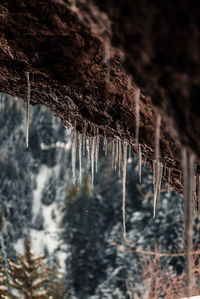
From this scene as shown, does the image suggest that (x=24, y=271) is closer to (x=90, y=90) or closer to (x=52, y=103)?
(x=52, y=103)

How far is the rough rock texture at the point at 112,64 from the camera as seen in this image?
2.49 ft

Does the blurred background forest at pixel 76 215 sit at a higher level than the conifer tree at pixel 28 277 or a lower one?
higher

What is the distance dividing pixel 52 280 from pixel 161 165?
937 centimetres

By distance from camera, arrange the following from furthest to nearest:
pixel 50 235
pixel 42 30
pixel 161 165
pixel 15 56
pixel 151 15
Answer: pixel 50 235
pixel 161 165
pixel 15 56
pixel 42 30
pixel 151 15

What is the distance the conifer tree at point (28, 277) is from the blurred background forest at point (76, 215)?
122 centimetres

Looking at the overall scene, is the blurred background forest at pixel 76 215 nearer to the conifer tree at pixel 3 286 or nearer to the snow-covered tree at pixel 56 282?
the snow-covered tree at pixel 56 282

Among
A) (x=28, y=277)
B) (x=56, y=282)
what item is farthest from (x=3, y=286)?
(x=56, y=282)

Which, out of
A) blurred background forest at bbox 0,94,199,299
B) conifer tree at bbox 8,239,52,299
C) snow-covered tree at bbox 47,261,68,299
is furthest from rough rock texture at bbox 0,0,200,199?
snow-covered tree at bbox 47,261,68,299

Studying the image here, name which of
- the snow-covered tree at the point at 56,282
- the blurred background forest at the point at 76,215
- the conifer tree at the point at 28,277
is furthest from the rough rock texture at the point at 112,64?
the snow-covered tree at the point at 56,282

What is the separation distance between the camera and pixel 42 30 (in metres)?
1.94

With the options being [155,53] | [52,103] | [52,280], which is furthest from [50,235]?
[155,53]

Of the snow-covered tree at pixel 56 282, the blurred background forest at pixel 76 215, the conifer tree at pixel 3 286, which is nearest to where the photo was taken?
the conifer tree at pixel 3 286

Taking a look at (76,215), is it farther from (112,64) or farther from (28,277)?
(112,64)

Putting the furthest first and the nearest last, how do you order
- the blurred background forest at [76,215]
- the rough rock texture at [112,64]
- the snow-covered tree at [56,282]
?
the blurred background forest at [76,215], the snow-covered tree at [56,282], the rough rock texture at [112,64]
